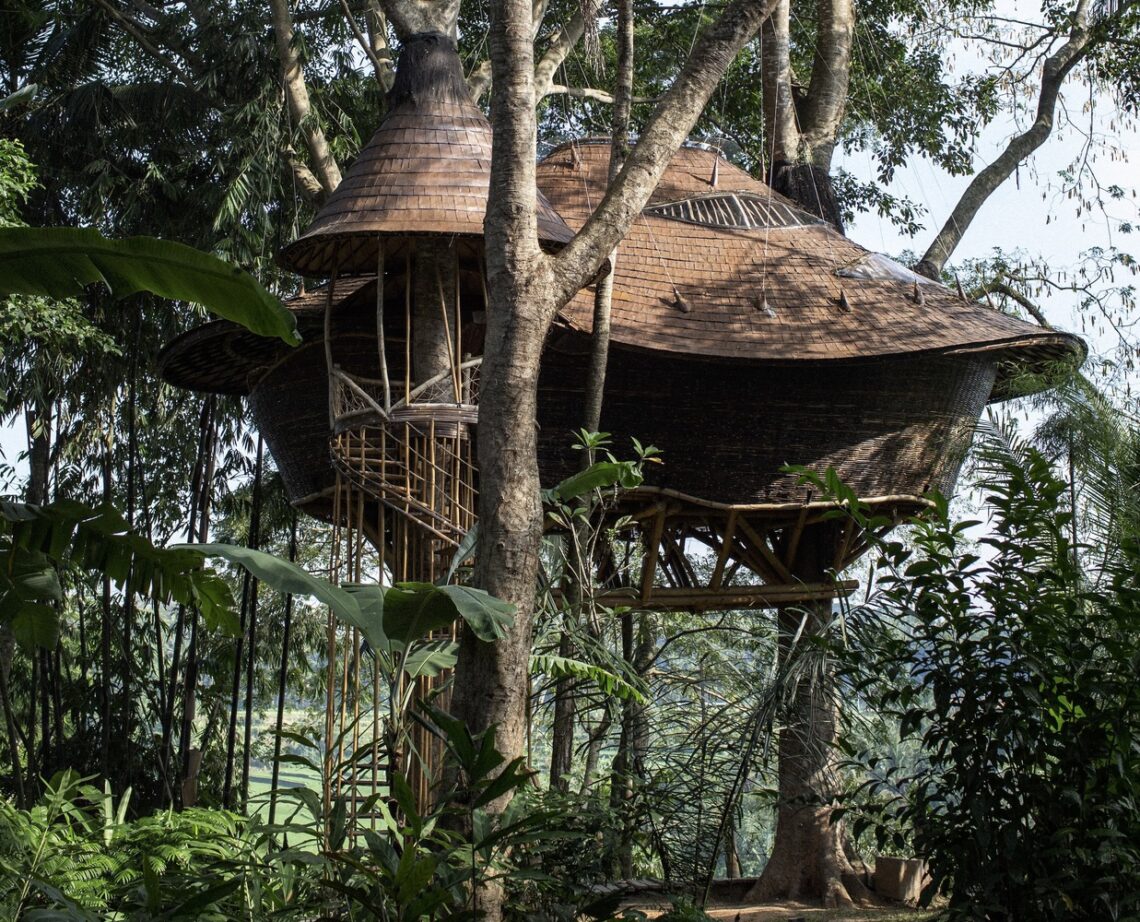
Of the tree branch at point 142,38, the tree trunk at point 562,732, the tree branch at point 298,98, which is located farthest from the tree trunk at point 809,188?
the tree branch at point 142,38

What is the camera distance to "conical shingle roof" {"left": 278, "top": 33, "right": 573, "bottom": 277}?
862 centimetres

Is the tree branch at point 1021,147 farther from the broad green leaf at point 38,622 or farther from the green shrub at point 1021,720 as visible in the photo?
the broad green leaf at point 38,622

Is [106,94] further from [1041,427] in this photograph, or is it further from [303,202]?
[1041,427]

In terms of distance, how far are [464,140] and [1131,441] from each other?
15.1 feet

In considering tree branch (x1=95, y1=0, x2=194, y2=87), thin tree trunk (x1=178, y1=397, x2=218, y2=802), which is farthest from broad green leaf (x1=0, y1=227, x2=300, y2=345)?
thin tree trunk (x1=178, y1=397, x2=218, y2=802)

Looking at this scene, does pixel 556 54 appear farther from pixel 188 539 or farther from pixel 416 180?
pixel 188 539

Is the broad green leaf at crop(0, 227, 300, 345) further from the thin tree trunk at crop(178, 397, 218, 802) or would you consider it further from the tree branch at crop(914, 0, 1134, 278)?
the tree branch at crop(914, 0, 1134, 278)

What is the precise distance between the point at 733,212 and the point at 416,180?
12.5 feet

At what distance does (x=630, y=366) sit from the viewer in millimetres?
10375

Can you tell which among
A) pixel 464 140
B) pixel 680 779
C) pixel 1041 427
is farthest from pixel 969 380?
pixel 680 779

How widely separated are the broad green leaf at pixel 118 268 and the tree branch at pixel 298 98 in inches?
259

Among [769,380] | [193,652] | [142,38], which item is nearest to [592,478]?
[769,380]

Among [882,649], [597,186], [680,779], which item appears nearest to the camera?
[882,649]

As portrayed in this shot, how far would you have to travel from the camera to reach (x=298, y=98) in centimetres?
1132
